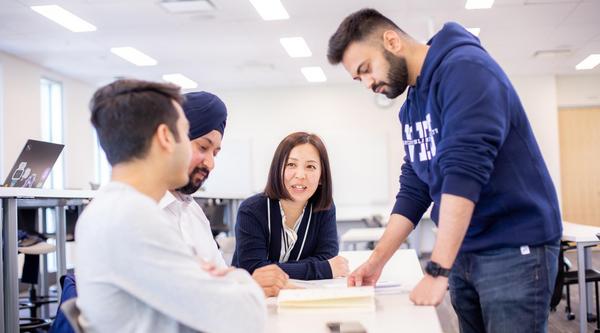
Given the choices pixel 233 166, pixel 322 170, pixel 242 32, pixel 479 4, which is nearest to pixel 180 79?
pixel 233 166

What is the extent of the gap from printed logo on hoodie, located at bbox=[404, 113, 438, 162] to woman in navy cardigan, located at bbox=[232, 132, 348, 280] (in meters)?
0.60

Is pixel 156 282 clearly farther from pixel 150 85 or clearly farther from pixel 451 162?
pixel 451 162

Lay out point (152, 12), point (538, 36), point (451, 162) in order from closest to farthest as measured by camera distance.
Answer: point (451, 162), point (152, 12), point (538, 36)

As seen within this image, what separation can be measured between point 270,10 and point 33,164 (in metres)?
3.19

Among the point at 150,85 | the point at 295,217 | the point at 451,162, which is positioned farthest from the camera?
the point at 295,217

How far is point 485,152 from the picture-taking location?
4.09 feet

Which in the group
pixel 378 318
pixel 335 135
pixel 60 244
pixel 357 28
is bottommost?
pixel 60 244

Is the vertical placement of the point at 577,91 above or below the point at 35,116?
above

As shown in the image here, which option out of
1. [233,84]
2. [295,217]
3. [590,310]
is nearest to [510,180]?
[295,217]

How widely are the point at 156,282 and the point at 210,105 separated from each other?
0.84m

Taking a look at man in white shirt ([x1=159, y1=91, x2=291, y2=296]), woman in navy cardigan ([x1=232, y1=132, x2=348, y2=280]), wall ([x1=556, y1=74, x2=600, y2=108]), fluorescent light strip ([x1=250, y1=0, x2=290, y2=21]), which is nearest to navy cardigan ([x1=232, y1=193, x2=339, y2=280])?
woman in navy cardigan ([x1=232, y1=132, x2=348, y2=280])

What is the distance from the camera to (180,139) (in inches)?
43.0

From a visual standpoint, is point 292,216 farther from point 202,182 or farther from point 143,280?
point 143,280

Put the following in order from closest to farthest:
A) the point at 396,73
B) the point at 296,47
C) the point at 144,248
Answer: the point at 144,248 < the point at 396,73 < the point at 296,47
